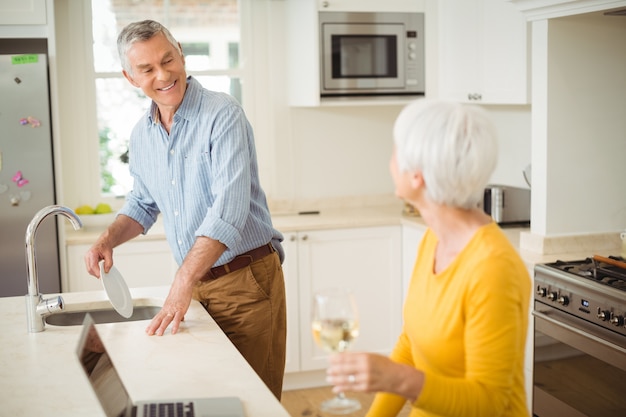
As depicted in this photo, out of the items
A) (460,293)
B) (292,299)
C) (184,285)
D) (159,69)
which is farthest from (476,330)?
(292,299)

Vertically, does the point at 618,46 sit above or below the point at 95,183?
above

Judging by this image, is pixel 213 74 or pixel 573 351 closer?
pixel 573 351

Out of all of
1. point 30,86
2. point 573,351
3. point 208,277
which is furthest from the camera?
point 30,86

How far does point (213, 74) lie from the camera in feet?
16.2

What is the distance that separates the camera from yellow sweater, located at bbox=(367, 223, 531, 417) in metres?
1.51

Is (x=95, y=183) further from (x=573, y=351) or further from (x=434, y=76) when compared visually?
(x=573, y=351)

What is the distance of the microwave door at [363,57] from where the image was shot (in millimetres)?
4586

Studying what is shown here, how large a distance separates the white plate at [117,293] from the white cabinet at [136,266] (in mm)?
1765

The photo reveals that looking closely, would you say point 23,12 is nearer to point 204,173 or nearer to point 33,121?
point 33,121

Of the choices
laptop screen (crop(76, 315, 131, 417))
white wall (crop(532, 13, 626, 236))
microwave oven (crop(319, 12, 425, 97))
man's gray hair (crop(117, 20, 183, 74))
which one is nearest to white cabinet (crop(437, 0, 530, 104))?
microwave oven (crop(319, 12, 425, 97))

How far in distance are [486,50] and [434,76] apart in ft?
2.03

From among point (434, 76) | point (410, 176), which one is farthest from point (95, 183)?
point (410, 176)

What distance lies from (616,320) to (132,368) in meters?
1.66

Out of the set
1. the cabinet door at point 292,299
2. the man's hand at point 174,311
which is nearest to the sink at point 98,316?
the man's hand at point 174,311
